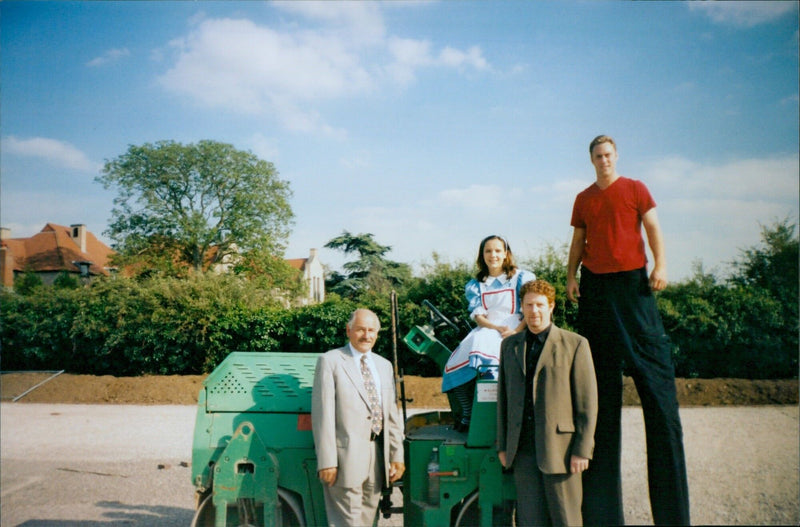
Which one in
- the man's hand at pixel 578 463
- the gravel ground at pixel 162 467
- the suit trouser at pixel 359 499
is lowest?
the gravel ground at pixel 162 467

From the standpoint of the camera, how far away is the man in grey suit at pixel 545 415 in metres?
3.03

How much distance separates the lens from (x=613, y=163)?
3414mm

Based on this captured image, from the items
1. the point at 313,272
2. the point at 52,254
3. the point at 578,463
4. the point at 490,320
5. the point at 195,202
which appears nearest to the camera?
the point at 578,463

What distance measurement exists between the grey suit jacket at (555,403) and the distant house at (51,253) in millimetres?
7165

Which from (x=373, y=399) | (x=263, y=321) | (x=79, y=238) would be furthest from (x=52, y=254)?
(x=373, y=399)

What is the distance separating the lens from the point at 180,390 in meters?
9.99

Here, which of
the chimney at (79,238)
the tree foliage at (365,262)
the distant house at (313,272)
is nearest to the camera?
the chimney at (79,238)

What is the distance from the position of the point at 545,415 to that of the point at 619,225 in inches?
51.9

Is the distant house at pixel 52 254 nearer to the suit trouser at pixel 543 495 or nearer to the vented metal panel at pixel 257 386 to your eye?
the vented metal panel at pixel 257 386

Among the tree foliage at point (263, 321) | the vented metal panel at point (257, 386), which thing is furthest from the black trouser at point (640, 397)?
the tree foliage at point (263, 321)

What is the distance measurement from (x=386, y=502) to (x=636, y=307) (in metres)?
2.16

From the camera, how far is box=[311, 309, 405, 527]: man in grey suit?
3.21 m

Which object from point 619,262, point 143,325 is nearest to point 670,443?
point 619,262

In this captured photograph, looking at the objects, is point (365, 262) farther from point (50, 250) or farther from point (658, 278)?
point (658, 278)
